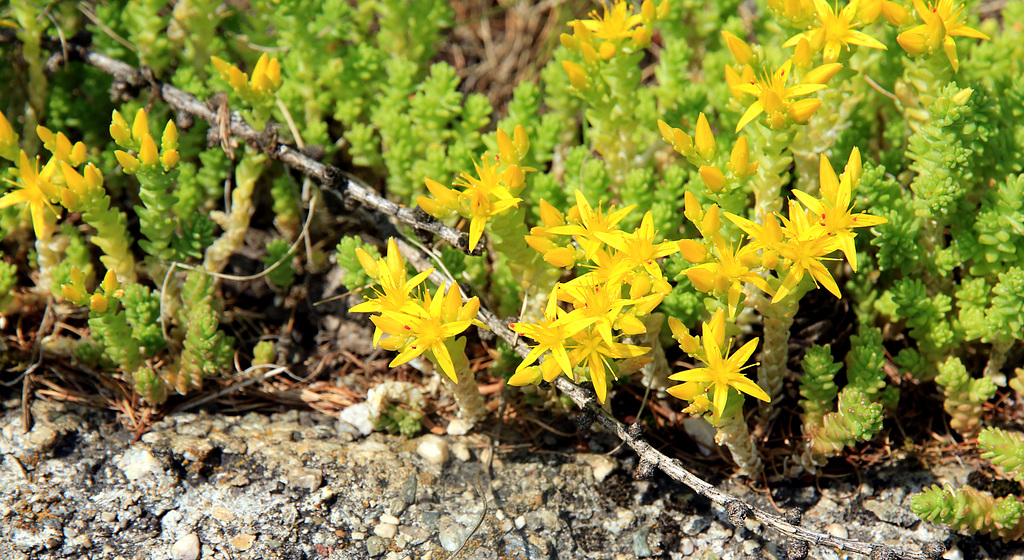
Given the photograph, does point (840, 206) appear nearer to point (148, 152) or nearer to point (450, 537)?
point (450, 537)

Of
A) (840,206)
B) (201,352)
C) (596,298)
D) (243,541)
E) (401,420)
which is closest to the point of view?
(596,298)

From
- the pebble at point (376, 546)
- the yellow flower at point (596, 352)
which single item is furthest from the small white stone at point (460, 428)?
the yellow flower at point (596, 352)

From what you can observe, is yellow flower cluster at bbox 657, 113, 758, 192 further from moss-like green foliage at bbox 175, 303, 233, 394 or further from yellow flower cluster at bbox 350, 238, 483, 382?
moss-like green foliage at bbox 175, 303, 233, 394

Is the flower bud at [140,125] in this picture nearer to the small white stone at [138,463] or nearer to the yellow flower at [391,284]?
the yellow flower at [391,284]

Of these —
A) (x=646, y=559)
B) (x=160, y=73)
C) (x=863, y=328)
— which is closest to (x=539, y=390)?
(x=646, y=559)

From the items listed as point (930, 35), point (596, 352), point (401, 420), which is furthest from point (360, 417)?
point (930, 35)

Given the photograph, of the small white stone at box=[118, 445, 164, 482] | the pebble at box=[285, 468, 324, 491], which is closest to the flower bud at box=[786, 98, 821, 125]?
the pebble at box=[285, 468, 324, 491]

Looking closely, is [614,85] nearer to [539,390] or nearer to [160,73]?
[539,390]
